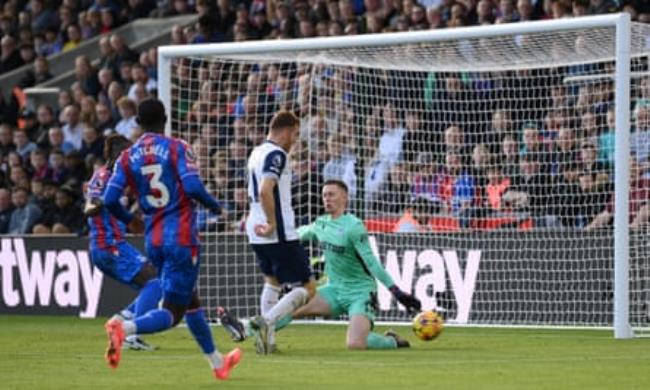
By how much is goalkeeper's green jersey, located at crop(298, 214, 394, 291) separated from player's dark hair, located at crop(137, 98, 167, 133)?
3.47 metres

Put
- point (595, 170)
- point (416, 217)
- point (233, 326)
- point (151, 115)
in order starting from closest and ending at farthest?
point (151, 115) → point (233, 326) → point (595, 170) → point (416, 217)

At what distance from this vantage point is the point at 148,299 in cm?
1482

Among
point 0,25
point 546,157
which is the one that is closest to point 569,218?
point 546,157

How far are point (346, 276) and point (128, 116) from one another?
29.8ft

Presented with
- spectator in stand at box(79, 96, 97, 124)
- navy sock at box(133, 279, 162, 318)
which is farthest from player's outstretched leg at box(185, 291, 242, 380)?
spectator in stand at box(79, 96, 97, 124)

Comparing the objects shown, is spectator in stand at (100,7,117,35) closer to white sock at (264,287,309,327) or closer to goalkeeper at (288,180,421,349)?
goalkeeper at (288,180,421,349)

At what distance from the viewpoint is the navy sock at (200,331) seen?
11.5 m

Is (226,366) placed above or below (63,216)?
above

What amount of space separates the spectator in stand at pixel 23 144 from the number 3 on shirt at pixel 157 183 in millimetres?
14349

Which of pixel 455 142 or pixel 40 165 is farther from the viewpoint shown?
pixel 40 165

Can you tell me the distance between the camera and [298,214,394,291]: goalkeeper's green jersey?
49.0 ft

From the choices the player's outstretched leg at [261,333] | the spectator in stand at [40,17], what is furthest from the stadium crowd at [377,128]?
the player's outstretched leg at [261,333]

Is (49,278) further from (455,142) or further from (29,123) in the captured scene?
(29,123)

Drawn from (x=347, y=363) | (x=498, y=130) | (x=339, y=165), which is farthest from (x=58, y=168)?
(x=347, y=363)
